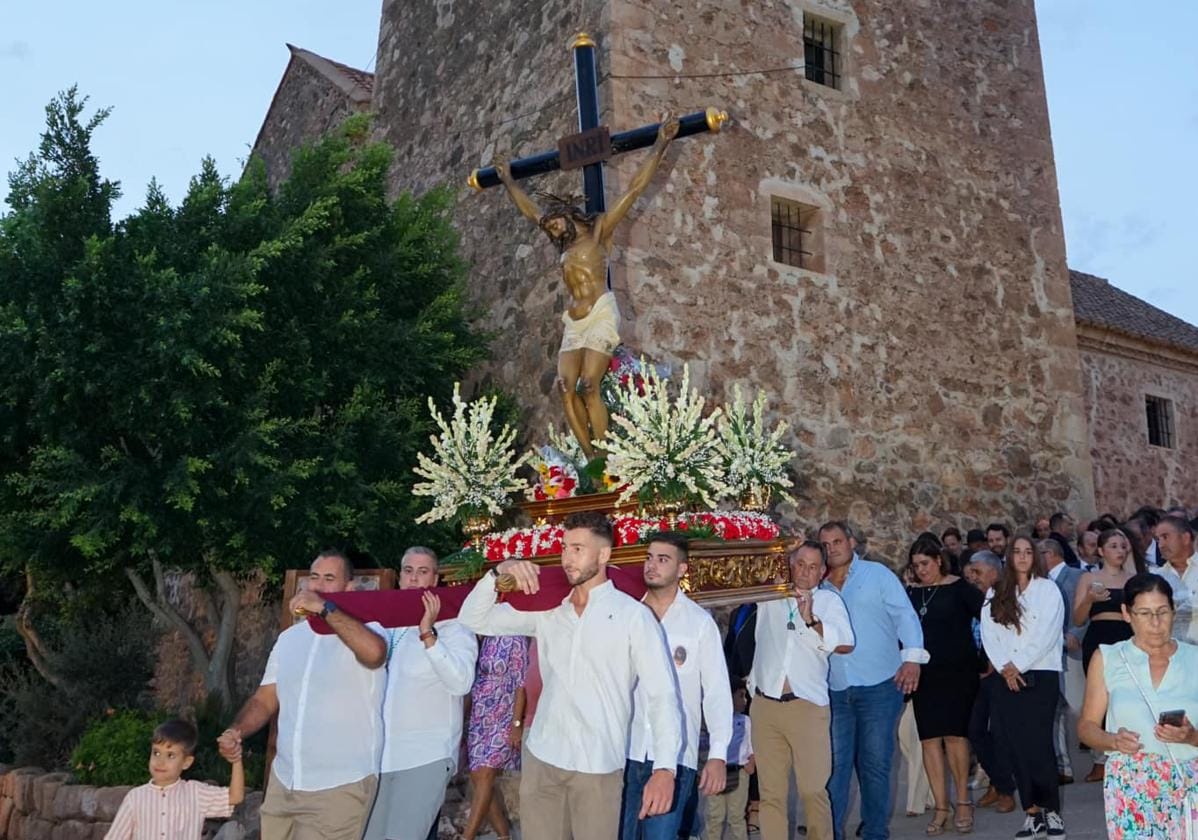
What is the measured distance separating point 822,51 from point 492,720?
360 inches

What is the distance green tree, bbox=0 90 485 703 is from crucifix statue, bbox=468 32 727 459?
3542mm

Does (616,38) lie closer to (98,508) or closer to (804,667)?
(98,508)

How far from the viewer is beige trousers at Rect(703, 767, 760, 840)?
7.46 m

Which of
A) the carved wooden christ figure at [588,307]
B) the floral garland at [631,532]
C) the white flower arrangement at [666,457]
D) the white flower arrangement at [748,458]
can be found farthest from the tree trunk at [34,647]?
the white flower arrangement at [748,458]

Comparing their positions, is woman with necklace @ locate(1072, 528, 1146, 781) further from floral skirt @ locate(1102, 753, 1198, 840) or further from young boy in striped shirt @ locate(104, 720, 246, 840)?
young boy in striped shirt @ locate(104, 720, 246, 840)

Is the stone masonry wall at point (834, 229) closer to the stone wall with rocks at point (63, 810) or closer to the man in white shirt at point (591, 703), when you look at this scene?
the stone wall with rocks at point (63, 810)

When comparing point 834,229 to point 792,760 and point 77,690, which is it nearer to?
point 792,760

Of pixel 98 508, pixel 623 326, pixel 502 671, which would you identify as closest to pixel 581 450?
pixel 502 671

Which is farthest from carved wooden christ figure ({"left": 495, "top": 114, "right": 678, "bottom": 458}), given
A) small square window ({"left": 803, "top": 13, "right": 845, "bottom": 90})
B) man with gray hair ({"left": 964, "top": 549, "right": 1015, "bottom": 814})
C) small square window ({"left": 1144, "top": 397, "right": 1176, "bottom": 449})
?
small square window ({"left": 1144, "top": 397, "right": 1176, "bottom": 449})

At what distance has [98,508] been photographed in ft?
33.8

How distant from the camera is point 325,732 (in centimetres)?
507

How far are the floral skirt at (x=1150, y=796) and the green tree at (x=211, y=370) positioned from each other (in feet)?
24.1

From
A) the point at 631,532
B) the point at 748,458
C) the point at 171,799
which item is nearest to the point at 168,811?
the point at 171,799

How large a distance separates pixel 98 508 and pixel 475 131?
20.3 feet
